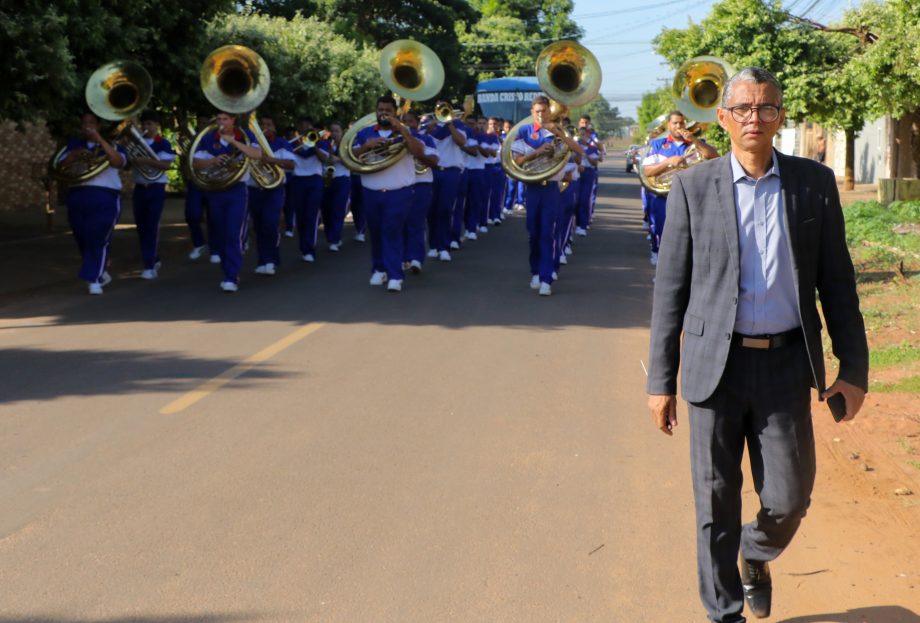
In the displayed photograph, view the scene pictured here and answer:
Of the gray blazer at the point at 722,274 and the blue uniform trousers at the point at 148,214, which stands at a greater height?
the gray blazer at the point at 722,274

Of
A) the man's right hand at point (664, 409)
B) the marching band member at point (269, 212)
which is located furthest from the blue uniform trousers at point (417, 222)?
the man's right hand at point (664, 409)

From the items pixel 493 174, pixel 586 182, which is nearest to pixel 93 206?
pixel 586 182

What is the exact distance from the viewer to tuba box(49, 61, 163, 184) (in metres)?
13.8

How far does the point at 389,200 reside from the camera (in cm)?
1423

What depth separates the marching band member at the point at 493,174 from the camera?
2364 centimetres

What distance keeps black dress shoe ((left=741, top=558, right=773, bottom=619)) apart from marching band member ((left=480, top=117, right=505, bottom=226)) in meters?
18.0

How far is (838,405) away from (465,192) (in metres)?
16.9

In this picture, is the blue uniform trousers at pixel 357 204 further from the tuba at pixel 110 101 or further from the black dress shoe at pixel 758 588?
the black dress shoe at pixel 758 588

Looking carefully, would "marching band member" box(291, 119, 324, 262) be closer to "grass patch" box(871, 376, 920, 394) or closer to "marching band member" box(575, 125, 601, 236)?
"marching band member" box(575, 125, 601, 236)

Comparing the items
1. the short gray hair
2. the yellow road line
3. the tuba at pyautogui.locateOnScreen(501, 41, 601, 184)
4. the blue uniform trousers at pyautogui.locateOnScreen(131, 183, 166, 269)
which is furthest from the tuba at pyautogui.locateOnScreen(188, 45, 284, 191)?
the short gray hair

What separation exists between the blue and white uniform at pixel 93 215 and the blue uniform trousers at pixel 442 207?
514 centimetres

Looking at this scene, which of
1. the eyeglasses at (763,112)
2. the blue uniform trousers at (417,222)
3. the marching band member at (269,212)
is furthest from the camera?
the marching band member at (269,212)

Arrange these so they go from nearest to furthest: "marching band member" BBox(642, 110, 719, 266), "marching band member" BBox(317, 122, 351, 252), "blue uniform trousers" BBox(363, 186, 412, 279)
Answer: "marching band member" BBox(642, 110, 719, 266) < "blue uniform trousers" BBox(363, 186, 412, 279) < "marching band member" BBox(317, 122, 351, 252)

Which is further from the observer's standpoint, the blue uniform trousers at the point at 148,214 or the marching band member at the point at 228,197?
the blue uniform trousers at the point at 148,214
